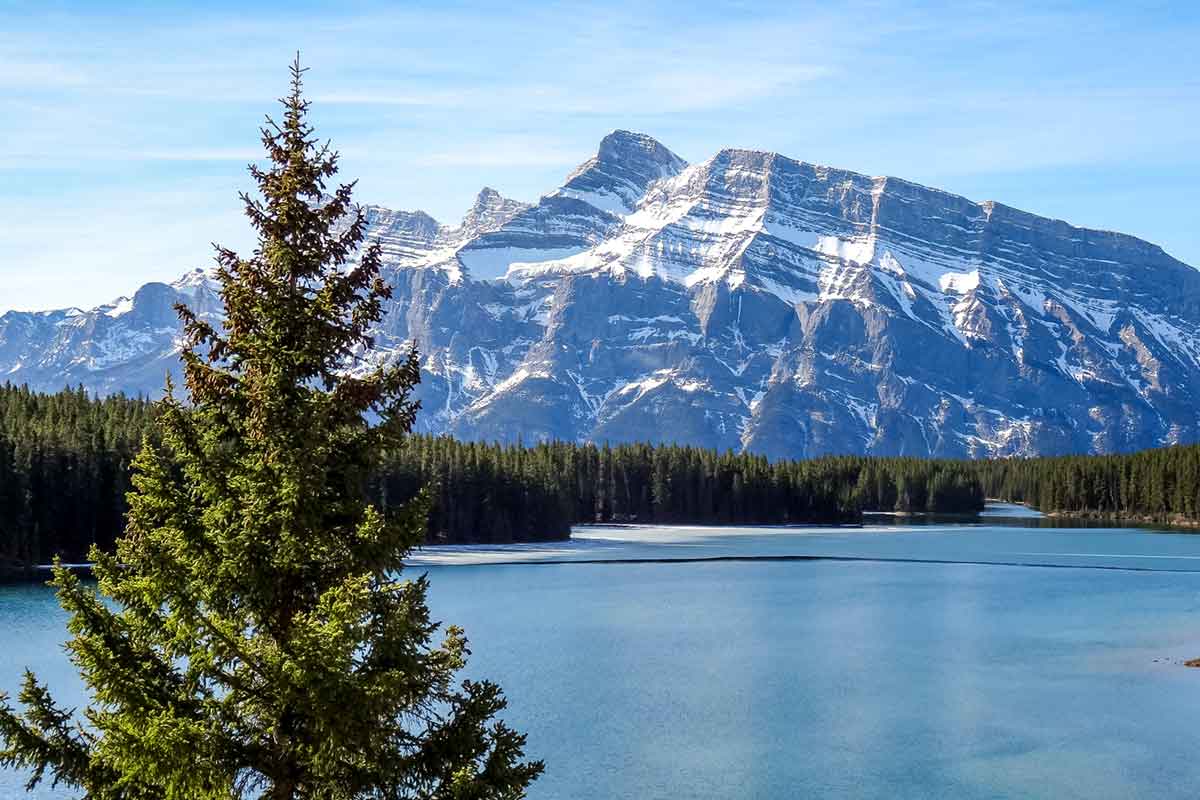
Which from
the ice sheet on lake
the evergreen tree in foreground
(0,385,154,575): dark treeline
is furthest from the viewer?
the ice sheet on lake

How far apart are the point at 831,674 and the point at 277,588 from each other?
2097 inches

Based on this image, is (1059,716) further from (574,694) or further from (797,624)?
(797,624)

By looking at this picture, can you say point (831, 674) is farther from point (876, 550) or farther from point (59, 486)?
point (876, 550)

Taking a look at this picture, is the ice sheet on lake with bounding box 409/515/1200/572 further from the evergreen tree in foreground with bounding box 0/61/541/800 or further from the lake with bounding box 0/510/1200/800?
the evergreen tree in foreground with bounding box 0/61/541/800

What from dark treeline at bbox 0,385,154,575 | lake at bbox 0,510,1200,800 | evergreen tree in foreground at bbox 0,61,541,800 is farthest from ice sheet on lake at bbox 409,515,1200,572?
evergreen tree in foreground at bbox 0,61,541,800

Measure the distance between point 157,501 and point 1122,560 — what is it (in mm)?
139888

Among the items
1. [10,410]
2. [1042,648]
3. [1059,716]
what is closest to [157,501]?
[1059,716]

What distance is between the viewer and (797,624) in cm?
8906

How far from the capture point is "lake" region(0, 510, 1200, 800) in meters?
45.6

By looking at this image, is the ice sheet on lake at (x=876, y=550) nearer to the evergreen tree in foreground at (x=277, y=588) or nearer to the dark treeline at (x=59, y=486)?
the dark treeline at (x=59, y=486)

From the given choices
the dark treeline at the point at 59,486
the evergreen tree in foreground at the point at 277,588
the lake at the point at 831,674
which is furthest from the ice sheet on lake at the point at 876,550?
the evergreen tree in foreground at the point at 277,588

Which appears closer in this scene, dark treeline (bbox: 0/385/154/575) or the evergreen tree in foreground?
the evergreen tree in foreground

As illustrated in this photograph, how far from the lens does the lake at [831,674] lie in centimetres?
4559

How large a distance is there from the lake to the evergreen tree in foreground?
2406 cm
